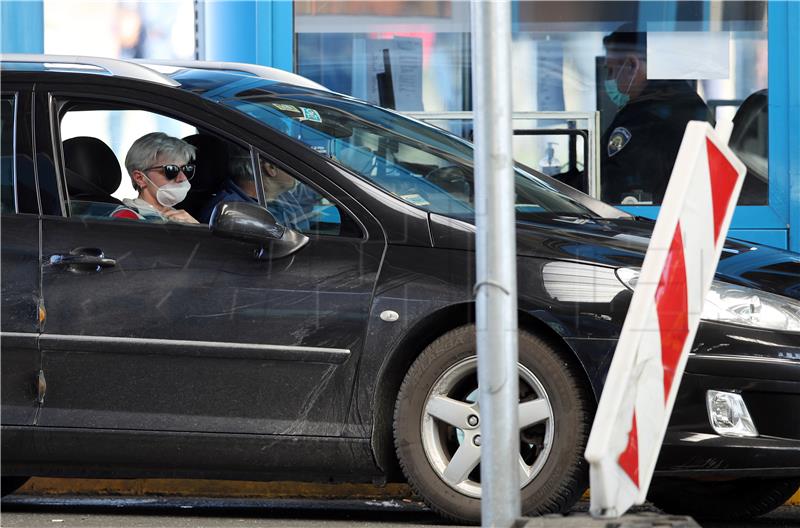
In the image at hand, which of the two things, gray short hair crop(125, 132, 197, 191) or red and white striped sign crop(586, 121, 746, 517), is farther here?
gray short hair crop(125, 132, 197, 191)

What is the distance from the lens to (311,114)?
17.8 ft

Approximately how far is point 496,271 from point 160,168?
113 inches

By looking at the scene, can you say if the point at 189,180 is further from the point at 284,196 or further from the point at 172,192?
the point at 284,196

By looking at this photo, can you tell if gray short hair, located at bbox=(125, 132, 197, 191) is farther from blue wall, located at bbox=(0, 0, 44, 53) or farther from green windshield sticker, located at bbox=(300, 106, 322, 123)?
blue wall, located at bbox=(0, 0, 44, 53)

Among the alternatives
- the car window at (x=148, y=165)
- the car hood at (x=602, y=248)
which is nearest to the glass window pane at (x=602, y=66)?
the car window at (x=148, y=165)

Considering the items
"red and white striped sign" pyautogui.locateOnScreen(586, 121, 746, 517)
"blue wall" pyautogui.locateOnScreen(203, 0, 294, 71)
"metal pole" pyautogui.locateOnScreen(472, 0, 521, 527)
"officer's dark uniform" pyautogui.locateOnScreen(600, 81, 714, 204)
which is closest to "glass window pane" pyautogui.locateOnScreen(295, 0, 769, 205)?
"officer's dark uniform" pyautogui.locateOnScreen(600, 81, 714, 204)

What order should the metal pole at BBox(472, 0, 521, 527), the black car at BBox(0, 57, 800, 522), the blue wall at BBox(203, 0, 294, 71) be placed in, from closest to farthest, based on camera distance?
the metal pole at BBox(472, 0, 521, 527), the black car at BBox(0, 57, 800, 522), the blue wall at BBox(203, 0, 294, 71)

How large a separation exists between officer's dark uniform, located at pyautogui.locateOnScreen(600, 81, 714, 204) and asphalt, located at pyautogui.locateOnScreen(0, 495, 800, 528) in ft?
12.2

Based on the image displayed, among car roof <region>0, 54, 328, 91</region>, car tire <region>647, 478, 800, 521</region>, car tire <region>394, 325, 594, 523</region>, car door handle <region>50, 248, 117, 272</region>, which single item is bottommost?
car tire <region>647, 478, 800, 521</region>

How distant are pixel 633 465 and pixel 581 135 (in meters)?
6.63

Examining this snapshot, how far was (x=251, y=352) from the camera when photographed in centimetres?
477

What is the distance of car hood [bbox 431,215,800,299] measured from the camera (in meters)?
4.73

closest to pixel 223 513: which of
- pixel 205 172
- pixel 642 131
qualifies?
pixel 205 172

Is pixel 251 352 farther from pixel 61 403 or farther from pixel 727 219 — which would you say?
pixel 727 219
